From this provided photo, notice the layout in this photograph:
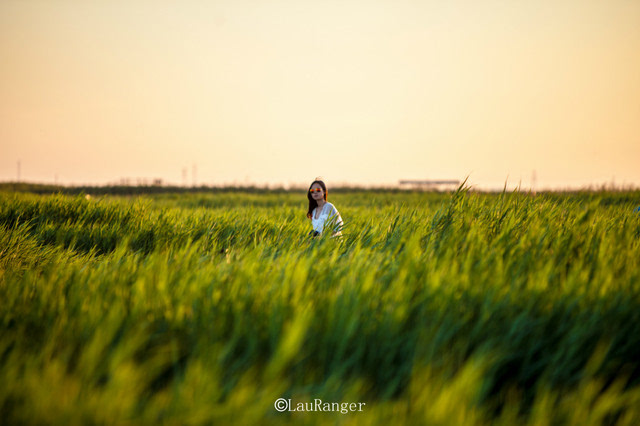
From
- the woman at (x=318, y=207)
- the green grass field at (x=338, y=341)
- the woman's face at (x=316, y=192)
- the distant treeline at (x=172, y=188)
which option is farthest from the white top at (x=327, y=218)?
the distant treeline at (x=172, y=188)

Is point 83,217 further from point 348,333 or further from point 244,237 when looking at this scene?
point 348,333

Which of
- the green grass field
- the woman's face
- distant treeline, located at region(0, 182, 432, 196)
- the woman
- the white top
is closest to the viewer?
the green grass field

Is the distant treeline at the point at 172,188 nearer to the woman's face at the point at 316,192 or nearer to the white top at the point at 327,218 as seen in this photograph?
the woman's face at the point at 316,192

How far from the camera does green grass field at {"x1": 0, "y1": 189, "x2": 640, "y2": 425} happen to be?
172 cm

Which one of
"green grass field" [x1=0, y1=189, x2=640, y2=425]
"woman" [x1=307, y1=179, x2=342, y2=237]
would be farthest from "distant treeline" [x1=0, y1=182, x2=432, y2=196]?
"green grass field" [x1=0, y1=189, x2=640, y2=425]

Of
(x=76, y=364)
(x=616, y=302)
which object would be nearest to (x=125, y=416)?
(x=76, y=364)

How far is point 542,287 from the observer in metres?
2.58

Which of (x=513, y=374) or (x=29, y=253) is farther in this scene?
(x=29, y=253)

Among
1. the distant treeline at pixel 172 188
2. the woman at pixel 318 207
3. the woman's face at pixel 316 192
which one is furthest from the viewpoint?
the distant treeline at pixel 172 188

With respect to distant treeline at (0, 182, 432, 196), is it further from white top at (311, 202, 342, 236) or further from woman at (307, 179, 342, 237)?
white top at (311, 202, 342, 236)

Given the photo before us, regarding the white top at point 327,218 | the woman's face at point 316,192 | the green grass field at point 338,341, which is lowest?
the green grass field at point 338,341

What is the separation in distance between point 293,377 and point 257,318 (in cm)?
44

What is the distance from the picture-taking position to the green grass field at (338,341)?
5.65 ft

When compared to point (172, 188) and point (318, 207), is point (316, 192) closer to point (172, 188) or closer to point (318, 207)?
point (318, 207)
